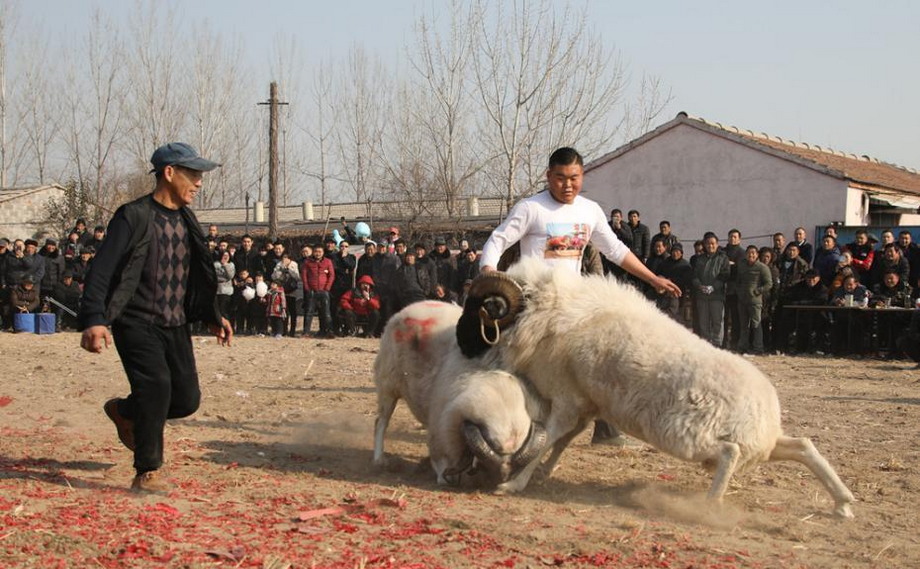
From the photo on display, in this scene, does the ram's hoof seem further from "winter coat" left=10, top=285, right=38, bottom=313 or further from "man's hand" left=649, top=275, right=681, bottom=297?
"winter coat" left=10, top=285, right=38, bottom=313

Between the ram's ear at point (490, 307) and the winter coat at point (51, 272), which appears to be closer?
the ram's ear at point (490, 307)

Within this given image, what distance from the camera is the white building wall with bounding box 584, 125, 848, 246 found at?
25.8 metres

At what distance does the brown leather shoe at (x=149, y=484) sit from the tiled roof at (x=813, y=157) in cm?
2248

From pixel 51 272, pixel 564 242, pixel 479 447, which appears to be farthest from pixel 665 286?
pixel 51 272

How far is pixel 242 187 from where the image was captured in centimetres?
6322

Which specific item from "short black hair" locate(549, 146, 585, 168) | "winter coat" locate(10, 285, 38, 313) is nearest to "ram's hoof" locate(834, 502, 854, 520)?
"short black hair" locate(549, 146, 585, 168)

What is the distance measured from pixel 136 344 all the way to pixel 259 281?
46.6 ft

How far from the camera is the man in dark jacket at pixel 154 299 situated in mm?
5727

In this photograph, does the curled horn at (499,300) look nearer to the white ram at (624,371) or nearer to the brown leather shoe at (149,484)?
the white ram at (624,371)

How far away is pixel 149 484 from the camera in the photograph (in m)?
5.84

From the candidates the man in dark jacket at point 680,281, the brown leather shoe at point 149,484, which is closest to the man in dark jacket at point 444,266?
the man in dark jacket at point 680,281

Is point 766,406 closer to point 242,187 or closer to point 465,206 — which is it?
point 465,206

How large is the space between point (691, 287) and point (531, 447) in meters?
10.8

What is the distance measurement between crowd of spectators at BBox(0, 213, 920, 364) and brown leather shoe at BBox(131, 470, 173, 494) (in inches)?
368
